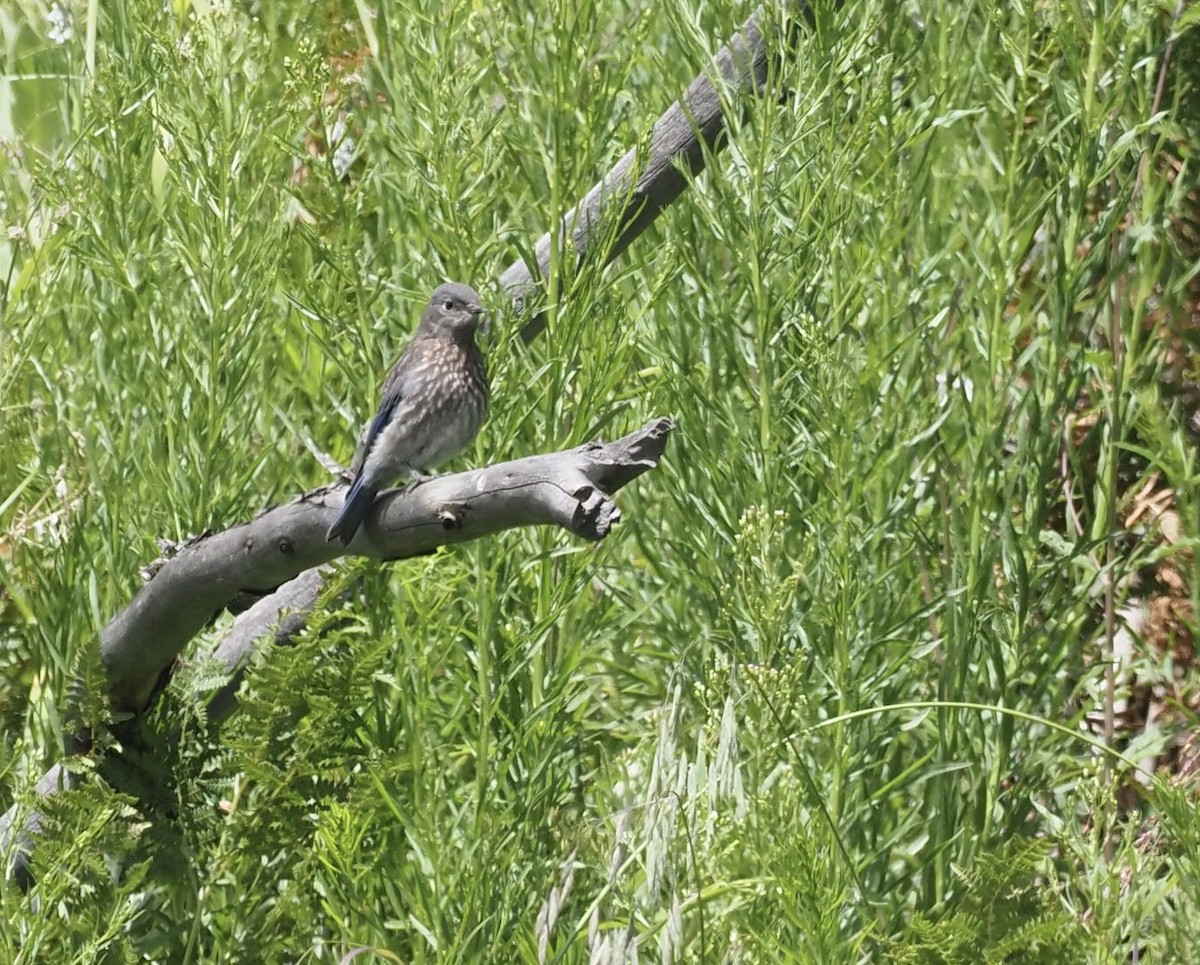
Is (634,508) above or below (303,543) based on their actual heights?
below

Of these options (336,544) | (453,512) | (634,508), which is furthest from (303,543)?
(634,508)

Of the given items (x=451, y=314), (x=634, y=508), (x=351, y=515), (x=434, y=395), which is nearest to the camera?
(x=351, y=515)

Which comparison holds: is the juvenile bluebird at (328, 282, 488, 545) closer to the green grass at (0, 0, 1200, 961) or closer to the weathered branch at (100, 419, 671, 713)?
the green grass at (0, 0, 1200, 961)

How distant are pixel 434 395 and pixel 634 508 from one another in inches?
21.0

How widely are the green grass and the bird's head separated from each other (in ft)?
0.15

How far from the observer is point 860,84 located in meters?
2.69

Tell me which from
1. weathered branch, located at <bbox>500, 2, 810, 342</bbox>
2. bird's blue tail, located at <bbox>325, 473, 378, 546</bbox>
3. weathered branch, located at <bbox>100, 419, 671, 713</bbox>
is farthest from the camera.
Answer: weathered branch, located at <bbox>500, 2, 810, 342</bbox>

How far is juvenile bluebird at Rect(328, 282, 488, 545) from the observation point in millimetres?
2639

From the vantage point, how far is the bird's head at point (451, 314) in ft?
8.97

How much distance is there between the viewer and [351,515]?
2273mm

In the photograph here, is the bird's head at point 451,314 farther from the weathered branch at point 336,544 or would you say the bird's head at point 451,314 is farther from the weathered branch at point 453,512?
the weathered branch at point 336,544

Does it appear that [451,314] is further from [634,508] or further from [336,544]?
[336,544]

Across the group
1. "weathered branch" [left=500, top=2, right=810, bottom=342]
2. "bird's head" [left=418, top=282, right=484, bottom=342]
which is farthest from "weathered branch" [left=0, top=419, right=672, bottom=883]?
"weathered branch" [left=500, top=2, right=810, bottom=342]

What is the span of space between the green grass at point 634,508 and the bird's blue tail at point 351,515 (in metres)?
0.24
